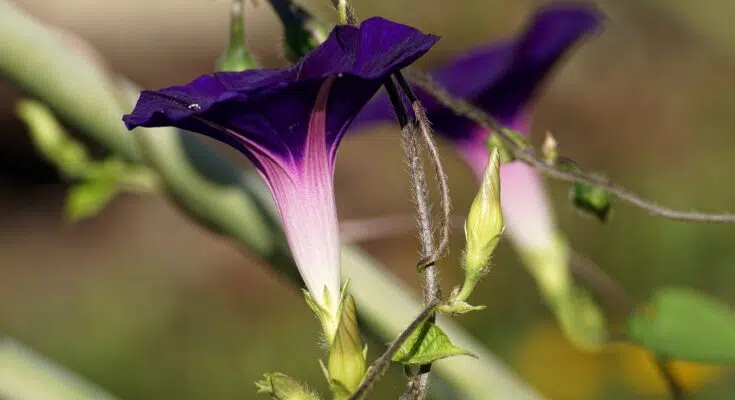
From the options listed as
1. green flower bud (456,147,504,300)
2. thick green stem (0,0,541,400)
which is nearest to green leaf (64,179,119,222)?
thick green stem (0,0,541,400)

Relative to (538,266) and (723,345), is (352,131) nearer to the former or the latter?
(538,266)

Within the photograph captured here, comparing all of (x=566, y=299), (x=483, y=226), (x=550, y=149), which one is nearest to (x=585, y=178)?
(x=550, y=149)

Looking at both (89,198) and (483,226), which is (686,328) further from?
(89,198)

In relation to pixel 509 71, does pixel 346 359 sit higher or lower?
lower

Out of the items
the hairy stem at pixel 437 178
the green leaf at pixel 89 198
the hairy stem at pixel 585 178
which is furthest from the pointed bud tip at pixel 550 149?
the green leaf at pixel 89 198

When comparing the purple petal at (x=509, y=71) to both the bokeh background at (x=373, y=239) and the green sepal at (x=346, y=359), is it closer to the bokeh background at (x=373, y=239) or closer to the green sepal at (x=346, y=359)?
the green sepal at (x=346, y=359)
